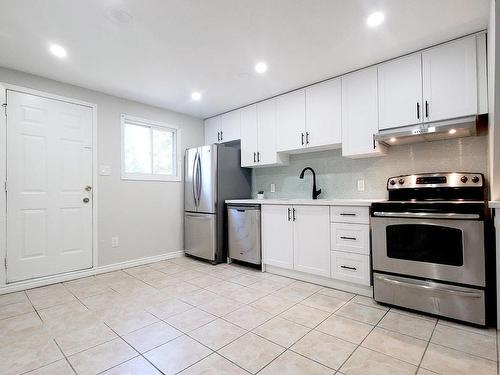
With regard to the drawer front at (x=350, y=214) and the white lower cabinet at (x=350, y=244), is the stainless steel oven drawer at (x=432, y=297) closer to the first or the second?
the white lower cabinet at (x=350, y=244)

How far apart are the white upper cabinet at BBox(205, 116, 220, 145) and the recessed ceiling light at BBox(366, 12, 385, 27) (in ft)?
9.22

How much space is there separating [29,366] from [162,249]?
2.52m

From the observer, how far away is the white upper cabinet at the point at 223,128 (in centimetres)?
418

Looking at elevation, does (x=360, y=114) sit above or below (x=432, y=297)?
above

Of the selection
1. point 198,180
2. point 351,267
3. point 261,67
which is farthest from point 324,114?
point 198,180

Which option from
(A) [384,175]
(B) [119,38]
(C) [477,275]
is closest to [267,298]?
(C) [477,275]

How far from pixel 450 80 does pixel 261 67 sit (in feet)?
5.81

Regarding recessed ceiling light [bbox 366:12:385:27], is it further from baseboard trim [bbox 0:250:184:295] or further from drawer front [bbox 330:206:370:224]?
baseboard trim [bbox 0:250:184:295]

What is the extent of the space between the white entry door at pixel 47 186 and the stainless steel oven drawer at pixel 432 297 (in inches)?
133

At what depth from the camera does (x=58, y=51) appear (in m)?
2.49

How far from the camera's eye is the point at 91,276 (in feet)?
10.8

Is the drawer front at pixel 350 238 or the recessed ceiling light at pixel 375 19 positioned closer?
the recessed ceiling light at pixel 375 19

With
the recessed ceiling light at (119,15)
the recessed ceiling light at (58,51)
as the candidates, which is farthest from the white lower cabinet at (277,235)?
the recessed ceiling light at (58,51)

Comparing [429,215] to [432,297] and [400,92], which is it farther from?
[400,92]
